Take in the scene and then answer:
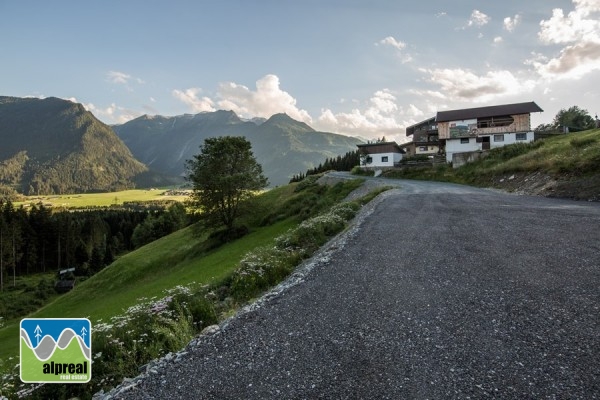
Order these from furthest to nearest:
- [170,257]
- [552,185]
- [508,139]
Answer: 1. [508,139]
2. [170,257]
3. [552,185]

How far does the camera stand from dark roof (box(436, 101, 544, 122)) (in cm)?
6333

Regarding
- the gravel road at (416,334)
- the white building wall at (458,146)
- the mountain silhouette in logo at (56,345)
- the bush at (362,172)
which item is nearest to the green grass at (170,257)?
the bush at (362,172)

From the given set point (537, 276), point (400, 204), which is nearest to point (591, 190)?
point (400, 204)

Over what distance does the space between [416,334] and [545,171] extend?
37.2m

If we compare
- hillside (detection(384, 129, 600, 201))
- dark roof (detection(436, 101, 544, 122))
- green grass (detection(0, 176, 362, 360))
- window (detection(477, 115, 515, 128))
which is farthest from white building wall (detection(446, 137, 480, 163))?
green grass (detection(0, 176, 362, 360))

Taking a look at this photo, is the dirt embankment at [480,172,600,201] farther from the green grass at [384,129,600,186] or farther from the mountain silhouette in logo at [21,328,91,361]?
the mountain silhouette in logo at [21,328,91,361]

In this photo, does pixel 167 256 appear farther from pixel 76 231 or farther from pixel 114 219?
pixel 114 219

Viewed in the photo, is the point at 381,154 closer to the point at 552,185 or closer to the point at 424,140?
the point at 424,140

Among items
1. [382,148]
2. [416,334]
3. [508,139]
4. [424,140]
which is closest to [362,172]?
[382,148]

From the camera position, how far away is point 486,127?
6612 cm

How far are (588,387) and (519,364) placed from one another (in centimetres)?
94

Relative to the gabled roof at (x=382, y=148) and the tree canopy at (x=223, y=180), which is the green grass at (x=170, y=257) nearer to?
the tree canopy at (x=223, y=180)

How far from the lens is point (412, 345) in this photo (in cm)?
656

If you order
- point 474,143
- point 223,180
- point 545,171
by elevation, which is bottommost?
point 545,171
